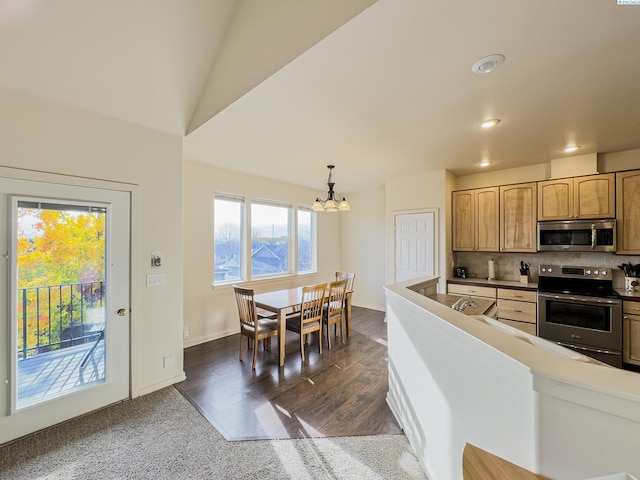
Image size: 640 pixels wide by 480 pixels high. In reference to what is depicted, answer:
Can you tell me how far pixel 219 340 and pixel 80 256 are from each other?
2.35m

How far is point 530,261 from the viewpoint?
4070 millimetres

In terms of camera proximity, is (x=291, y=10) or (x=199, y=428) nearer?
(x=291, y=10)

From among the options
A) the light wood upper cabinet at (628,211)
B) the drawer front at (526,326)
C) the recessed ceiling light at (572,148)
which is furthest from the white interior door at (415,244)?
the light wood upper cabinet at (628,211)

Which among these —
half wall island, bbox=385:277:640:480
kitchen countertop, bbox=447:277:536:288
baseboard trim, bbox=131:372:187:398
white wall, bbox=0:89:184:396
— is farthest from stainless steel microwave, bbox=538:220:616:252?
baseboard trim, bbox=131:372:187:398

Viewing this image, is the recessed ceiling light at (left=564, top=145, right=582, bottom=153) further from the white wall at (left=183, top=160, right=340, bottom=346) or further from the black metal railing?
the black metal railing

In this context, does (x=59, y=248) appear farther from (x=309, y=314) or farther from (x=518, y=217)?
(x=518, y=217)

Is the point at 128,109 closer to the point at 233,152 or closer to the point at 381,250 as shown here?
the point at 233,152

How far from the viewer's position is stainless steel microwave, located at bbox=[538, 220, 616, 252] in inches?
128

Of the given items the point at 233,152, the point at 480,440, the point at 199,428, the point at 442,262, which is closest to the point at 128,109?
the point at 233,152

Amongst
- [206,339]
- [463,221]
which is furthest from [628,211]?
[206,339]

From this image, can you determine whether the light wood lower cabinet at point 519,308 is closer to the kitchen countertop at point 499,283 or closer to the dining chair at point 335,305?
the kitchen countertop at point 499,283

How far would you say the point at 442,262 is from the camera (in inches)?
171

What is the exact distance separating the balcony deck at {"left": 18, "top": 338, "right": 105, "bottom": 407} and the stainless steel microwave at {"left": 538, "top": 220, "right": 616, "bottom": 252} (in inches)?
208

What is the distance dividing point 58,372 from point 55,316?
47 centimetres
